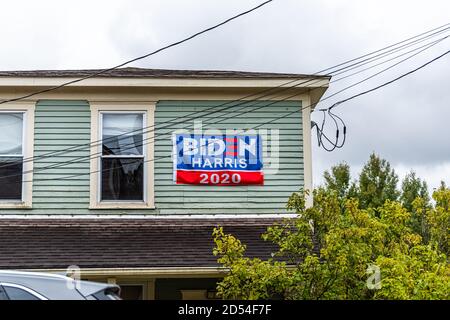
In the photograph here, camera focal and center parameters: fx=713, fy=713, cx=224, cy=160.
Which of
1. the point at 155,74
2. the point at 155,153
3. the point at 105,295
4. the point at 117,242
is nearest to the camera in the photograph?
the point at 105,295

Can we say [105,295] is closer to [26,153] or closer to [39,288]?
[39,288]

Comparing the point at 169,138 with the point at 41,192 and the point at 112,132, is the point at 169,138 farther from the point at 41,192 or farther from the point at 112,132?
the point at 41,192

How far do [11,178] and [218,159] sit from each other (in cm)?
374

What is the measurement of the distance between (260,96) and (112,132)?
2.80 m

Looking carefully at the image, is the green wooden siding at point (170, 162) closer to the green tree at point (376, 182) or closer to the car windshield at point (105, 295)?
the car windshield at point (105, 295)

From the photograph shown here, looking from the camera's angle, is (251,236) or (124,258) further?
(251,236)

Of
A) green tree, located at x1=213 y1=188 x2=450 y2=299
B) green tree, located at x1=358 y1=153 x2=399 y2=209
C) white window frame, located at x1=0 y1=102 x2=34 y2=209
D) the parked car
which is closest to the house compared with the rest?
white window frame, located at x1=0 y1=102 x2=34 y2=209

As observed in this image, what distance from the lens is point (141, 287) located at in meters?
13.1

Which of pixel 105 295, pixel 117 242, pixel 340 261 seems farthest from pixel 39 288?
pixel 117 242

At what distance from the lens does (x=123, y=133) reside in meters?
13.1

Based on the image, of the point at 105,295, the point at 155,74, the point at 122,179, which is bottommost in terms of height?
the point at 105,295

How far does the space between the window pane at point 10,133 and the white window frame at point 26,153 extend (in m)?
0.09

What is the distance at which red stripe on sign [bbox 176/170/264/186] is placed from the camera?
12914 mm
